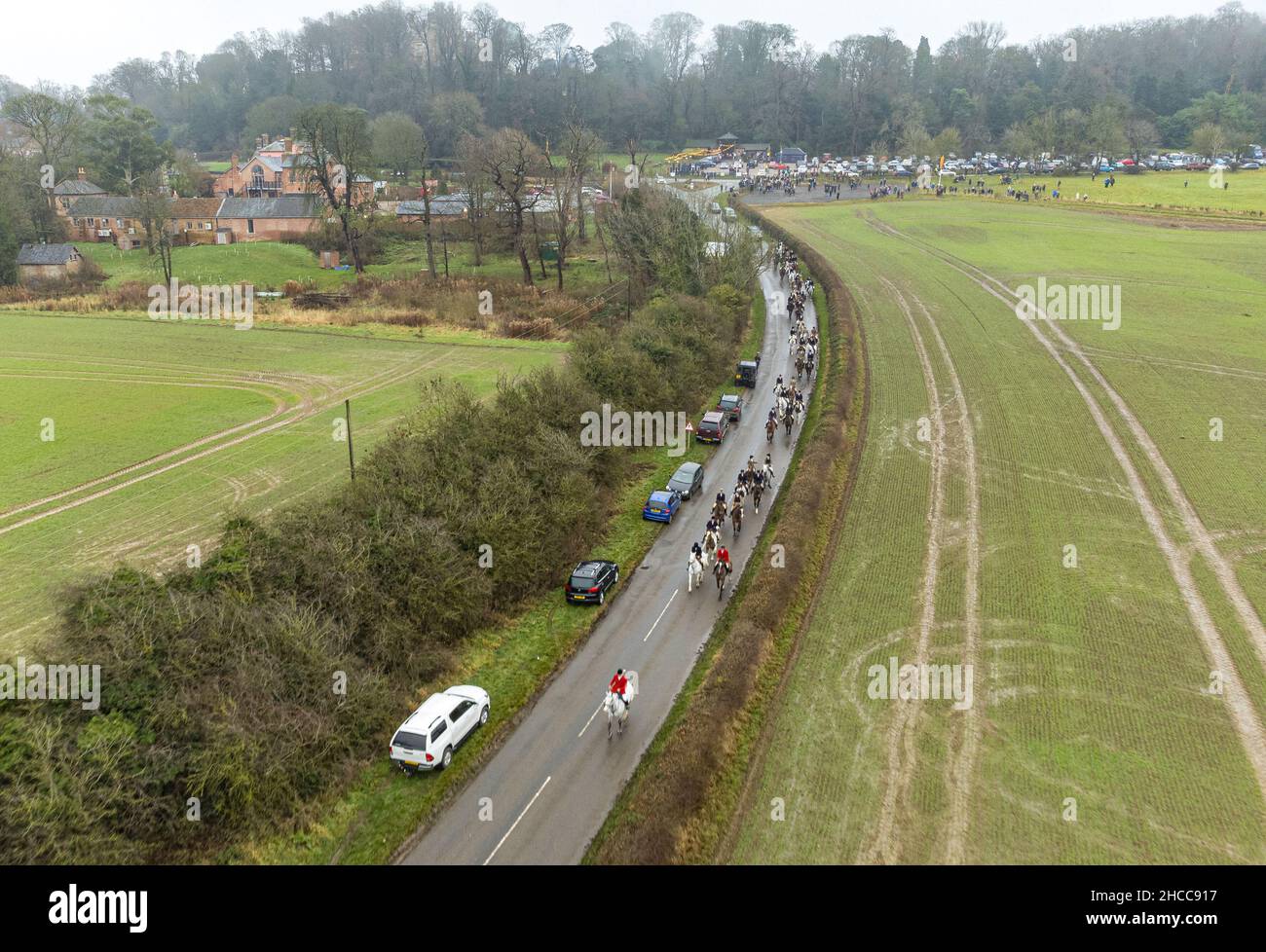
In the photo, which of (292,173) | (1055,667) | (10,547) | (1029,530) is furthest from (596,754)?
(292,173)

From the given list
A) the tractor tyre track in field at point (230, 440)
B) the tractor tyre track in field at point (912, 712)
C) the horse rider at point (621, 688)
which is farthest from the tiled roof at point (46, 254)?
the horse rider at point (621, 688)

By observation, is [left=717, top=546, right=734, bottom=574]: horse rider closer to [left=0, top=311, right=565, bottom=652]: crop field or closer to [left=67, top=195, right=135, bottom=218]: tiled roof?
[left=0, top=311, right=565, bottom=652]: crop field

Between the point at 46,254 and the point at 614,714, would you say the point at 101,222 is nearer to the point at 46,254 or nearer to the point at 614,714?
the point at 46,254

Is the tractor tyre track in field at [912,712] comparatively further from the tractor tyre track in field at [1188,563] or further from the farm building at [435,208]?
the farm building at [435,208]

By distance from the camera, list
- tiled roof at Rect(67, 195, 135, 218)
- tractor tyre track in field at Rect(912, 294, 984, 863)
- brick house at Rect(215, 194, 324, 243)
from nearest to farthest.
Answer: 1. tractor tyre track in field at Rect(912, 294, 984, 863)
2. brick house at Rect(215, 194, 324, 243)
3. tiled roof at Rect(67, 195, 135, 218)

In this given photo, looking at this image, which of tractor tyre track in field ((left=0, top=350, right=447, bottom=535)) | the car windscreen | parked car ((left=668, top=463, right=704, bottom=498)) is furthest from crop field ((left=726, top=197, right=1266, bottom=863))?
tractor tyre track in field ((left=0, top=350, right=447, bottom=535))

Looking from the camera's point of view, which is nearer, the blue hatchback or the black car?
the black car

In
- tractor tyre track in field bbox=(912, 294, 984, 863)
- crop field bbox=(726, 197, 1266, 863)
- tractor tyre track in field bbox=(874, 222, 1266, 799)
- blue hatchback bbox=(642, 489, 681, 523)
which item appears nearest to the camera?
tractor tyre track in field bbox=(912, 294, 984, 863)
